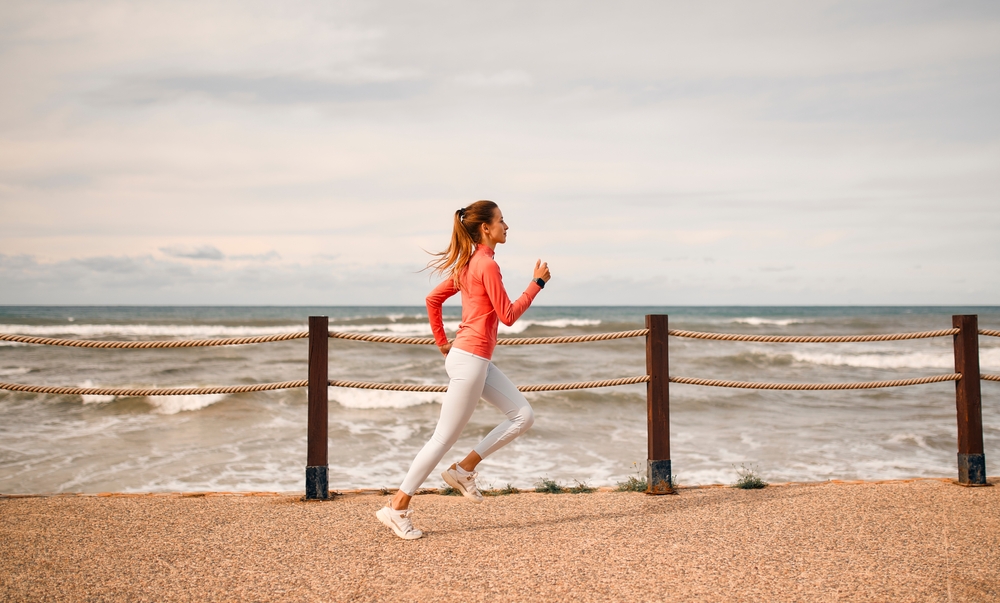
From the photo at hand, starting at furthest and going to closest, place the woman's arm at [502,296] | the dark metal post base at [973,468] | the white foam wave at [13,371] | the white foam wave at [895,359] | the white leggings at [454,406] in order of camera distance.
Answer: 1. the white foam wave at [895,359]
2. the white foam wave at [13,371]
3. the dark metal post base at [973,468]
4. the white leggings at [454,406]
5. the woman's arm at [502,296]

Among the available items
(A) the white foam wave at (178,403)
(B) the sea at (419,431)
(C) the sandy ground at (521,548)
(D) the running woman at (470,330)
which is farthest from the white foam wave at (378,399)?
(D) the running woman at (470,330)

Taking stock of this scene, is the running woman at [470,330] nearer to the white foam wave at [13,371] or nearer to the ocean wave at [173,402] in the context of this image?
the ocean wave at [173,402]

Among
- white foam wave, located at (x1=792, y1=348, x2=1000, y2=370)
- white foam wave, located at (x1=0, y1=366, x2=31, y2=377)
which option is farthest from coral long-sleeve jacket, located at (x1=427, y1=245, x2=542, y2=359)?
white foam wave, located at (x1=792, y1=348, x2=1000, y2=370)

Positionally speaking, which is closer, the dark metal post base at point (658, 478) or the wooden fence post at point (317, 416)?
the wooden fence post at point (317, 416)

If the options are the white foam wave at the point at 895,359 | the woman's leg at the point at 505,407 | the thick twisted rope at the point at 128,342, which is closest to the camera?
the woman's leg at the point at 505,407

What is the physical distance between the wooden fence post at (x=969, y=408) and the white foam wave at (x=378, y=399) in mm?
7439

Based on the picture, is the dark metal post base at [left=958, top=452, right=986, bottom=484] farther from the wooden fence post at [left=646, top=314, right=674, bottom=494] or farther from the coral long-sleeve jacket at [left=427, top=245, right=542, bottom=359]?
the coral long-sleeve jacket at [left=427, top=245, right=542, bottom=359]

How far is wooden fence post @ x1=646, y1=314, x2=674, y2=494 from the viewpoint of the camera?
4551mm

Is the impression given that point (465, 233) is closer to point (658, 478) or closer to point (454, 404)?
point (454, 404)

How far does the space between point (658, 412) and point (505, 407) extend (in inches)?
55.1

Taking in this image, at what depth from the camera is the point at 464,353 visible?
11.2ft

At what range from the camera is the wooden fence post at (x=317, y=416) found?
14.5ft

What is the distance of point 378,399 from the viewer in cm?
1120

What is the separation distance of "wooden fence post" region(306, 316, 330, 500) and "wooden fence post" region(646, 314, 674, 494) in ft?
7.44
